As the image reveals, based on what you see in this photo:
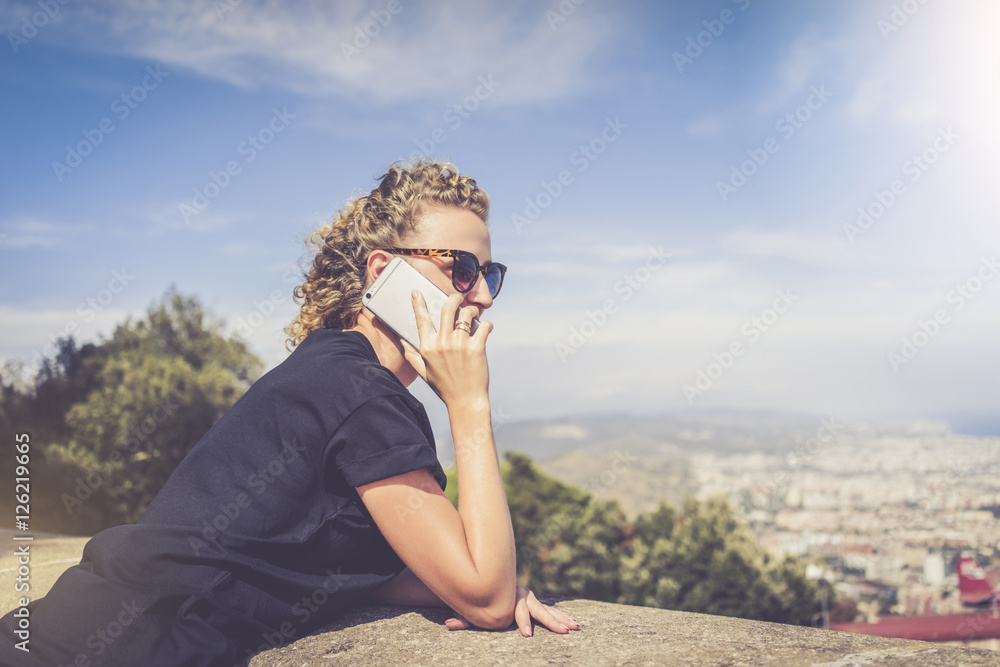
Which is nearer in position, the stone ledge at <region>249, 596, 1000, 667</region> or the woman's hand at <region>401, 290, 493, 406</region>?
the stone ledge at <region>249, 596, 1000, 667</region>

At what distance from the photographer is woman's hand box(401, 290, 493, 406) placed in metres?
2.35

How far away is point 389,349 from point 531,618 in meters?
1.21

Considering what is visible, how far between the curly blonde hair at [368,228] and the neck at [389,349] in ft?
0.57

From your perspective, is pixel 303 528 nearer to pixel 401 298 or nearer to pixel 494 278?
pixel 401 298

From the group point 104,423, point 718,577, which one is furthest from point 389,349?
point 718,577

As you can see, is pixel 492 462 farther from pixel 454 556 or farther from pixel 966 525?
pixel 966 525

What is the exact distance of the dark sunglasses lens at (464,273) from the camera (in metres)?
2.79

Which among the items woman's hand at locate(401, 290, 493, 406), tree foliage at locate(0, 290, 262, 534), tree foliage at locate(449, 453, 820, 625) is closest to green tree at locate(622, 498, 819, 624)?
tree foliage at locate(449, 453, 820, 625)

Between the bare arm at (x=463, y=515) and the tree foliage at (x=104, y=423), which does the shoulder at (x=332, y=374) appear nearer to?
the bare arm at (x=463, y=515)

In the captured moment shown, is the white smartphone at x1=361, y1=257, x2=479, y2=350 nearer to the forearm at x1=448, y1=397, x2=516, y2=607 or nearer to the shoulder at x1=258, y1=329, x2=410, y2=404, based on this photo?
the shoulder at x1=258, y1=329, x2=410, y2=404

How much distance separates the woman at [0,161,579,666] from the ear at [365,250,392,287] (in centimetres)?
41

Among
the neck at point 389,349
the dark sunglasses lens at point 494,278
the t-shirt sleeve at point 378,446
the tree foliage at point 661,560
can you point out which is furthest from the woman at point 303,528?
the tree foliage at point 661,560

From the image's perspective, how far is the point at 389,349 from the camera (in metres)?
2.76

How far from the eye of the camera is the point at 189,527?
212 cm
